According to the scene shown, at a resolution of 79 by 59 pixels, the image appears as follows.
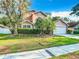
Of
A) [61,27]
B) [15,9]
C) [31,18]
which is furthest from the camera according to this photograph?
[31,18]

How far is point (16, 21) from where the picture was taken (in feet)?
125

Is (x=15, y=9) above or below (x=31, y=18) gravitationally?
above

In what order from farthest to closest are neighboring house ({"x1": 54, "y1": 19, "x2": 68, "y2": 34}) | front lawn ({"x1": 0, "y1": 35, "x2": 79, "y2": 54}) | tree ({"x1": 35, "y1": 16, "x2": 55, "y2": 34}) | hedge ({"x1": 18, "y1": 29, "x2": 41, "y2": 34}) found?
1. neighboring house ({"x1": 54, "y1": 19, "x2": 68, "y2": 34})
2. hedge ({"x1": 18, "y1": 29, "x2": 41, "y2": 34})
3. tree ({"x1": 35, "y1": 16, "x2": 55, "y2": 34})
4. front lawn ({"x1": 0, "y1": 35, "x2": 79, "y2": 54})

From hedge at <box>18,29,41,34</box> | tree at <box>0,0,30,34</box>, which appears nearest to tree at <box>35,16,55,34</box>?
hedge at <box>18,29,41,34</box>

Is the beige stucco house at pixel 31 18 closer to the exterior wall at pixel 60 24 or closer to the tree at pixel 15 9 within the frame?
the exterior wall at pixel 60 24

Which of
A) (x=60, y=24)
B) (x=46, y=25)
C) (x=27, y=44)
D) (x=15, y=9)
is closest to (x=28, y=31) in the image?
(x=46, y=25)

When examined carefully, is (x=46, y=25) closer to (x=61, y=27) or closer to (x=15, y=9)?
(x=15, y=9)

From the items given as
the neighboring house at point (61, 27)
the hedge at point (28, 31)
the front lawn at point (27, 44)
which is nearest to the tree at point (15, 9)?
the hedge at point (28, 31)

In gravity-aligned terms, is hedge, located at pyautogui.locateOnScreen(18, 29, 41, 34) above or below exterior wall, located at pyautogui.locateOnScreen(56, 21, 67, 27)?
below

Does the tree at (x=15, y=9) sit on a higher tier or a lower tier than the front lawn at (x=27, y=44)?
higher

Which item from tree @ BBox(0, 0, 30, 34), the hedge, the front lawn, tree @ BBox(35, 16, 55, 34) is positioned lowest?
the front lawn

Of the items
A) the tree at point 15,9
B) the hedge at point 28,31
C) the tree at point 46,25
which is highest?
the tree at point 15,9

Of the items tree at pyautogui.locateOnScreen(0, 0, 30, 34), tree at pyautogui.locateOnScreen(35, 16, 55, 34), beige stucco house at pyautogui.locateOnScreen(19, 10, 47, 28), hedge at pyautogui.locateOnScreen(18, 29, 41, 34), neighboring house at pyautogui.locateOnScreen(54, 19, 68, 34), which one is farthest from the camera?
beige stucco house at pyautogui.locateOnScreen(19, 10, 47, 28)

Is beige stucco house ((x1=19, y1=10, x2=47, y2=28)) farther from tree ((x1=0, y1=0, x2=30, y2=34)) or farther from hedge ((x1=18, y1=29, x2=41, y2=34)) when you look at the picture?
tree ((x1=0, y1=0, x2=30, y2=34))
